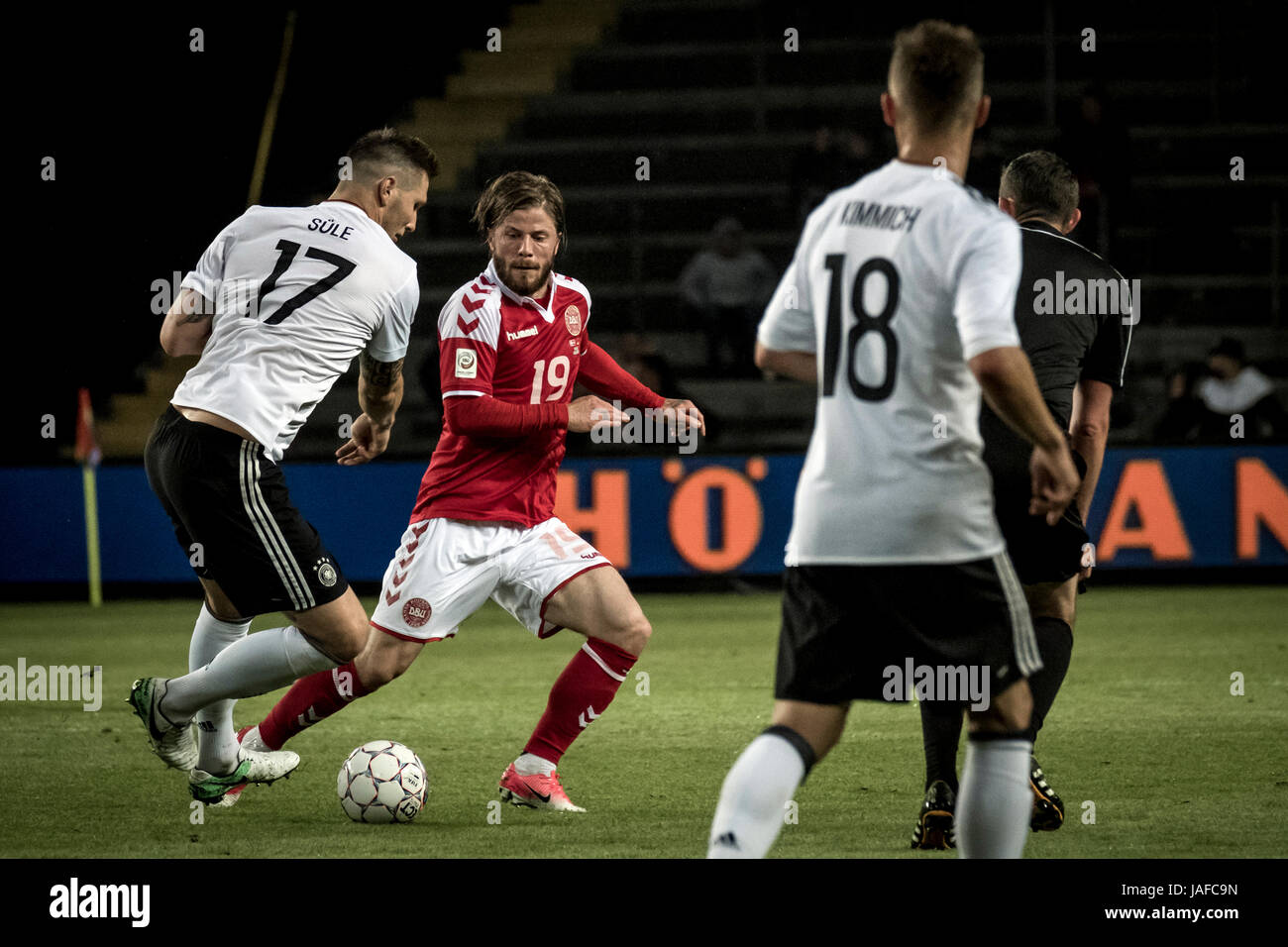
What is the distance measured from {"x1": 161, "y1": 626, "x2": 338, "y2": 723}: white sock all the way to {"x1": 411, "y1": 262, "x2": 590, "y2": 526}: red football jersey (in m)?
0.57

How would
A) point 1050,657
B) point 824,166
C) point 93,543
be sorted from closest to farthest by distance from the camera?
point 1050,657 < point 93,543 < point 824,166

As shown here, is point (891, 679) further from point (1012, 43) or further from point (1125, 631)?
point (1012, 43)

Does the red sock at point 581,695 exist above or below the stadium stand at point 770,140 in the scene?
below

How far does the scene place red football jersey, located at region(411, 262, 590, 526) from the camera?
5.49 m

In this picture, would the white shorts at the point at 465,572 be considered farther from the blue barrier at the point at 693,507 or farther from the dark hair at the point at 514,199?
the blue barrier at the point at 693,507

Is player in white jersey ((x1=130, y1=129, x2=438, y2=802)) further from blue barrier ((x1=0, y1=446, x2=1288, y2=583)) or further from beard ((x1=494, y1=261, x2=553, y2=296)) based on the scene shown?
blue barrier ((x1=0, y1=446, x2=1288, y2=583))

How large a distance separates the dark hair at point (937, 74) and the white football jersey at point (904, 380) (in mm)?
116

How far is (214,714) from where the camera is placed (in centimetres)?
549

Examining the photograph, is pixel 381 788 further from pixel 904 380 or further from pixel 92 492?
pixel 92 492

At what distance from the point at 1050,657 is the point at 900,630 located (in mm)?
1732

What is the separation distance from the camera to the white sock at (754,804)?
11.2 ft

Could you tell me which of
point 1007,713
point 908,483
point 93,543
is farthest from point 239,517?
point 93,543

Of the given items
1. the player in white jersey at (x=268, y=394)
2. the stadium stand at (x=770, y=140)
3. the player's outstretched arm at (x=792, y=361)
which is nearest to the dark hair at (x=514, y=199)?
the player in white jersey at (x=268, y=394)
